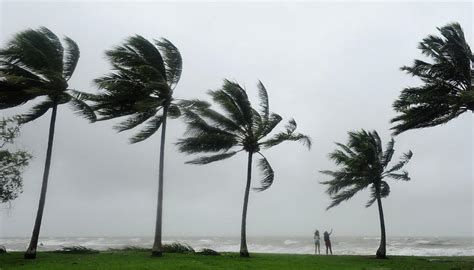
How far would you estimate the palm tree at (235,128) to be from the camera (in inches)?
872

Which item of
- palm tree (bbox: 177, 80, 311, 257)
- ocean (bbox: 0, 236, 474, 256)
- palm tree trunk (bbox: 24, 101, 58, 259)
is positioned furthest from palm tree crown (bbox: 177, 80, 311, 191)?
ocean (bbox: 0, 236, 474, 256)

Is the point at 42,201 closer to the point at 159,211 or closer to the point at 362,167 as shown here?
the point at 159,211

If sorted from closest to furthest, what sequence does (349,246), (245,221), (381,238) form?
(245,221) < (381,238) < (349,246)

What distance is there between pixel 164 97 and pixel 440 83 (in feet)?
41.8

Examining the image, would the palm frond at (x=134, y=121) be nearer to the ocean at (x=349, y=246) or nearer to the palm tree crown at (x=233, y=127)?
the palm tree crown at (x=233, y=127)

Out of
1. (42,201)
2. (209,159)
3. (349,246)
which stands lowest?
(349,246)

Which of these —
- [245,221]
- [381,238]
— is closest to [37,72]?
[245,221]

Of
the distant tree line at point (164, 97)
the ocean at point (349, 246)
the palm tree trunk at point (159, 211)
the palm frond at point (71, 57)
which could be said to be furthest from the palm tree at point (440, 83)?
the ocean at point (349, 246)

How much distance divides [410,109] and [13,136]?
814 inches

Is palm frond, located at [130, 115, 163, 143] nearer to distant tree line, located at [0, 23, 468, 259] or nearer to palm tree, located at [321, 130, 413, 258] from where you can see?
distant tree line, located at [0, 23, 468, 259]

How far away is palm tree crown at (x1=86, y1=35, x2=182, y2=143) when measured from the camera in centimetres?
1956

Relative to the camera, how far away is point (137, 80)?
20078mm

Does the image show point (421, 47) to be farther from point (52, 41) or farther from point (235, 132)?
point (52, 41)

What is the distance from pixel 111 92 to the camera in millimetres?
19797
